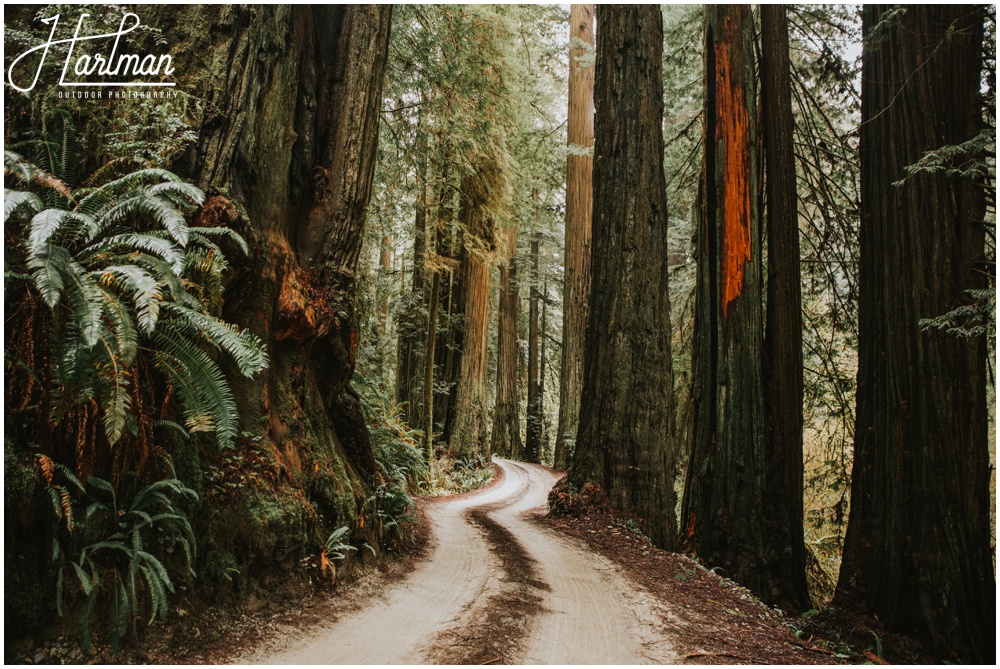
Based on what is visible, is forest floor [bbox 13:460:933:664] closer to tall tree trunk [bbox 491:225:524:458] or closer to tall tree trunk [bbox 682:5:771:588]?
tall tree trunk [bbox 682:5:771:588]

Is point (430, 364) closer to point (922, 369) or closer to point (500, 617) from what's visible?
point (500, 617)

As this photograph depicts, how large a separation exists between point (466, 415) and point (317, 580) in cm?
878

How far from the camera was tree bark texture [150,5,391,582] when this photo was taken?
3.34m

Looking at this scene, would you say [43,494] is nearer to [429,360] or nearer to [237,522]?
[237,522]

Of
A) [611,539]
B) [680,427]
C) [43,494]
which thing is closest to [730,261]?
[611,539]

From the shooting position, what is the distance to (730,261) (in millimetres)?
6277

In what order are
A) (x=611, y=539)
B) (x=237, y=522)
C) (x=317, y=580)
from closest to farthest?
(x=237, y=522) → (x=317, y=580) → (x=611, y=539)

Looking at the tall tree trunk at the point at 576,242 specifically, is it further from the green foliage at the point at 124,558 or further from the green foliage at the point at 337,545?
the green foliage at the point at 124,558

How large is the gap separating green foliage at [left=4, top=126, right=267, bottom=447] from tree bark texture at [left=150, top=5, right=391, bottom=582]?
47cm

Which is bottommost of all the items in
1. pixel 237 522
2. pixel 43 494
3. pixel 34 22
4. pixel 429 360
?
pixel 237 522

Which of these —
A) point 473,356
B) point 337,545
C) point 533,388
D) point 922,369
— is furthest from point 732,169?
point 533,388

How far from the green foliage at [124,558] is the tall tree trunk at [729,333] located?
5.18 meters

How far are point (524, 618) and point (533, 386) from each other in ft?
64.1

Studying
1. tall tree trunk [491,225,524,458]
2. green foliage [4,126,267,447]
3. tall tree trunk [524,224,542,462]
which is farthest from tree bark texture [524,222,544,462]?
green foliage [4,126,267,447]
